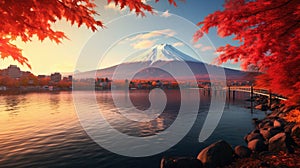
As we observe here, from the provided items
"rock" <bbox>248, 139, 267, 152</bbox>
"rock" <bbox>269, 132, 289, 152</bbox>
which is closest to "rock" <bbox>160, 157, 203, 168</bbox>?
"rock" <bbox>248, 139, 267, 152</bbox>

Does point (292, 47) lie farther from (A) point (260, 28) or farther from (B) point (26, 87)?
(B) point (26, 87)

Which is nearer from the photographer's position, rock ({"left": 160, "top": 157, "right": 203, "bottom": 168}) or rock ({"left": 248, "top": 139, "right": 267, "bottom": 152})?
rock ({"left": 160, "top": 157, "right": 203, "bottom": 168})

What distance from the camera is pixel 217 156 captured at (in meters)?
8.16

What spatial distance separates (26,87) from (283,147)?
18118 centimetres

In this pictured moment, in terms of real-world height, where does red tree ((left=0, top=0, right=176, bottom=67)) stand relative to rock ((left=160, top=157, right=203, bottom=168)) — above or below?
above

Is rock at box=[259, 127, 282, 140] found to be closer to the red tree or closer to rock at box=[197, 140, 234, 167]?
rock at box=[197, 140, 234, 167]

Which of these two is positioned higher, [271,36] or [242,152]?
[271,36]

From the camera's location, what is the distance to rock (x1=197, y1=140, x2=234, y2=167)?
804 cm

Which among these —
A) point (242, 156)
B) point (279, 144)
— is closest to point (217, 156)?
point (242, 156)

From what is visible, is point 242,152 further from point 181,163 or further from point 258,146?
point 181,163

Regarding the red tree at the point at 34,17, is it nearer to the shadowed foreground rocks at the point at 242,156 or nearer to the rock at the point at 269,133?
the shadowed foreground rocks at the point at 242,156

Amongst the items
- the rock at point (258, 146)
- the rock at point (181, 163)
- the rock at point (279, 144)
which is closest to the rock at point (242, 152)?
the rock at point (258, 146)

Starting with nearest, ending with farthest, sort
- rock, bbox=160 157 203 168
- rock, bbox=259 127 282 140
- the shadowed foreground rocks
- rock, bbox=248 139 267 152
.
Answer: the shadowed foreground rocks
rock, bbox=160 157 203 168
rock, bbox=248 139 267 152
rock, bbox=259 127 282 140

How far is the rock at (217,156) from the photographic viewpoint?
8039 mm
